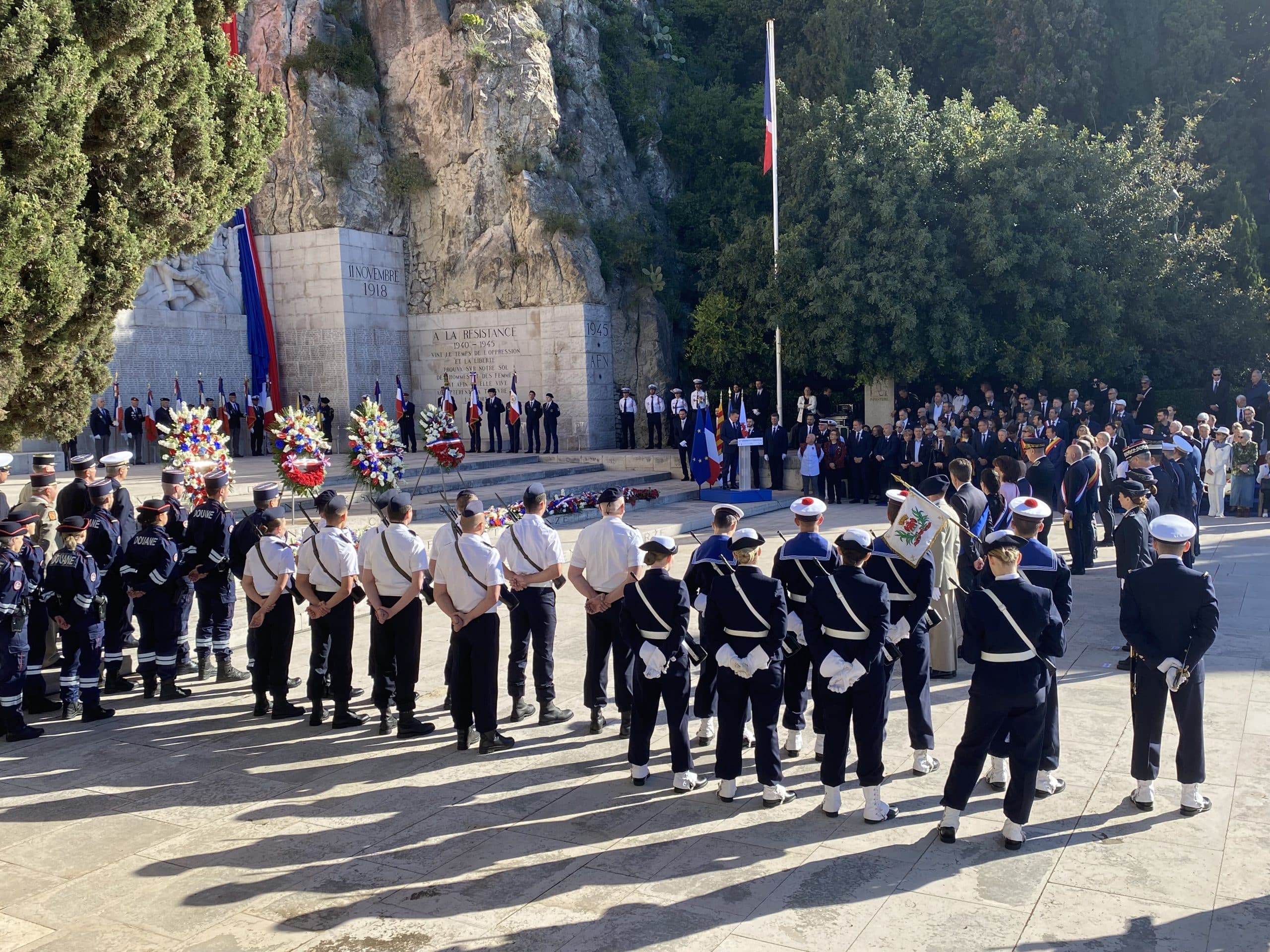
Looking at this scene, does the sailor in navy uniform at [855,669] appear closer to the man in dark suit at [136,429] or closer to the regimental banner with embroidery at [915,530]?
the regimental banner with embroidery at [915,530]

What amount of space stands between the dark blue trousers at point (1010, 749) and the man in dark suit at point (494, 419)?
21235mm

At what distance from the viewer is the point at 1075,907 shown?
4.84m

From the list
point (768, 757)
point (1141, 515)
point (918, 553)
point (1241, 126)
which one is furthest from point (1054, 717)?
A: point (1241, 126)

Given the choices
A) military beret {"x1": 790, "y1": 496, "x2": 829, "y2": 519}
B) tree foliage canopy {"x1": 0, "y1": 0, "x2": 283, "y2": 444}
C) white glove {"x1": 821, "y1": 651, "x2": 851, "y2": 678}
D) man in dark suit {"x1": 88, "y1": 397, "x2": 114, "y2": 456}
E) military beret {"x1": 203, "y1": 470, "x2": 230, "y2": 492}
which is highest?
→ tree foliage canopy {"x1": 0, "y1": 0, "x2": 283, "y2": 444}

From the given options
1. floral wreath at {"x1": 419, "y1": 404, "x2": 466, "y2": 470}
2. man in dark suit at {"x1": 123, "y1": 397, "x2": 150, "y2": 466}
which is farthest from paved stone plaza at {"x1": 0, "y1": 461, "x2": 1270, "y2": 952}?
man in dark suit at {"x1": 123, "y1": 397, "x2": 150, "y2": 466}

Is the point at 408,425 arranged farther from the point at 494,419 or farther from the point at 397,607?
the point at 397,607

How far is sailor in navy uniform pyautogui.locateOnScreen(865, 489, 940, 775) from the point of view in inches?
261

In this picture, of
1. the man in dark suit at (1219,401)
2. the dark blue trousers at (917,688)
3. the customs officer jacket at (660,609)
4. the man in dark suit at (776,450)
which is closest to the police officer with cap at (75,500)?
the customs officer jacket at (660,609)

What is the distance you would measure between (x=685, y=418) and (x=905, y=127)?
319 inches

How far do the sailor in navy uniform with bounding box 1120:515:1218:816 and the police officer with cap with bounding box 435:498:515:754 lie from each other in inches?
154

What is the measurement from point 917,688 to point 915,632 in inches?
13.9

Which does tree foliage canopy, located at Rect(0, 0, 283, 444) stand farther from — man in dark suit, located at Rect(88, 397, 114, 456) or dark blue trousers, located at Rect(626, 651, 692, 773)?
man in dark suit, located at Rect(88, 397, 114, 456)

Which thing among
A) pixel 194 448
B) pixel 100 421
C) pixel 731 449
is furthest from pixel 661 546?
pixel 100 421

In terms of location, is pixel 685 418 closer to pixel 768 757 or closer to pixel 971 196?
pixel 971 196
